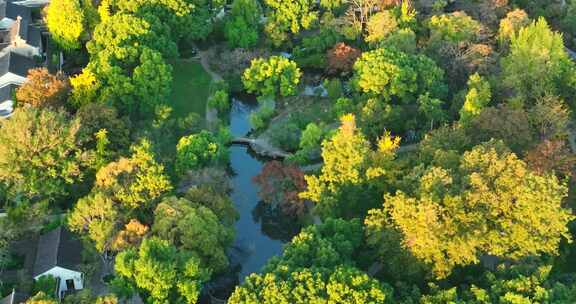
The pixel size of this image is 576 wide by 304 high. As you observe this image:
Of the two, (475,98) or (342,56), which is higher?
(475,98)

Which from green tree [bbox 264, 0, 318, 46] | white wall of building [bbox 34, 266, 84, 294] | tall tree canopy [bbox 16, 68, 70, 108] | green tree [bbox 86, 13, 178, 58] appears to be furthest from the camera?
green tree [bbox 264, 0, 318, 46]

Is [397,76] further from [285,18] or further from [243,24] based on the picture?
[243,24]

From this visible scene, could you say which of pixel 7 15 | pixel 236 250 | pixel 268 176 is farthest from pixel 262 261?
pixel 7 15

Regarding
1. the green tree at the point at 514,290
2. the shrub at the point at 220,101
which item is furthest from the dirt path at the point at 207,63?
the green tree at the point at 514,290

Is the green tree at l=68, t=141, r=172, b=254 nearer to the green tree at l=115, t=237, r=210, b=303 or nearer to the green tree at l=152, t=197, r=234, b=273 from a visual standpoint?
the green tree at l=152, t=197, r=234, b=273

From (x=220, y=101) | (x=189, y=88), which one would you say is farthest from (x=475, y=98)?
(x=189, y=88)

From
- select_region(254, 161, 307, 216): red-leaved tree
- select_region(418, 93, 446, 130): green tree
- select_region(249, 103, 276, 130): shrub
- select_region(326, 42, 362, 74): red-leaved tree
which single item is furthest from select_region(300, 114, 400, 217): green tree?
select_region(326, 42, 362, 74): red-leaved tree
